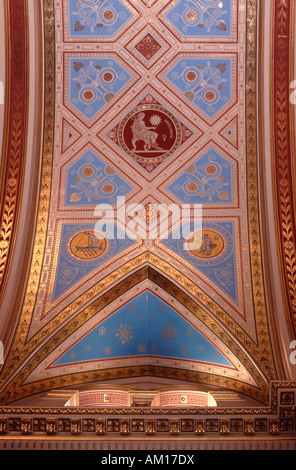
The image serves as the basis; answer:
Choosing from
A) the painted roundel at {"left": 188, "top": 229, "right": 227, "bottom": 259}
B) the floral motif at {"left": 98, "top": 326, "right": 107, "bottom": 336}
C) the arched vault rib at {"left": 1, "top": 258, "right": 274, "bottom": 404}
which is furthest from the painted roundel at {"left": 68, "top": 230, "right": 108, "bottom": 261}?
the painted roundel at {"left": 188, "top": 229, "right": 227, "bottom": 259}

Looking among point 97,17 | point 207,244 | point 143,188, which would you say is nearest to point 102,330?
point 207,244

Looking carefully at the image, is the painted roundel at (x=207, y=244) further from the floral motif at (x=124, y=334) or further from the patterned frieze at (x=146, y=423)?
the patterned frieze at (x=146, y=423)

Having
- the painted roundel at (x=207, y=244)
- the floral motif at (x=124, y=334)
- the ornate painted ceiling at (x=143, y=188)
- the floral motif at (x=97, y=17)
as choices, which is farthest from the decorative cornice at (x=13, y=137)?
the painted roundel at (x=207, y=244)

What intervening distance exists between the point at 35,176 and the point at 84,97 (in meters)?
1.51

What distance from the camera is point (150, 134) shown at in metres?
9.47

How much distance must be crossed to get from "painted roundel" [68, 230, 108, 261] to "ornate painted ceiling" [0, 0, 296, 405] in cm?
2

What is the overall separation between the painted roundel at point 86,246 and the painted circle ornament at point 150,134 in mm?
1474

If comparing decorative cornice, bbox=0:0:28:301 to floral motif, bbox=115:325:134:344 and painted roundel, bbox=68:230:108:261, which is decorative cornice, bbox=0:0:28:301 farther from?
floral motif, bbox=115:325:134:344

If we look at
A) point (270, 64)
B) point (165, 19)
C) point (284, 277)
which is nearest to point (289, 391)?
point (284, 277)

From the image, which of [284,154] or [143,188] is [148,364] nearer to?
[143,188]

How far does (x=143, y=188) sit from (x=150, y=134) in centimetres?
89

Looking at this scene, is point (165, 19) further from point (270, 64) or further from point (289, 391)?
point (289, 391)

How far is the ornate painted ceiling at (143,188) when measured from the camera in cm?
889

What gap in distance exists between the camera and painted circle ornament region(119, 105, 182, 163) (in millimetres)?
9430
